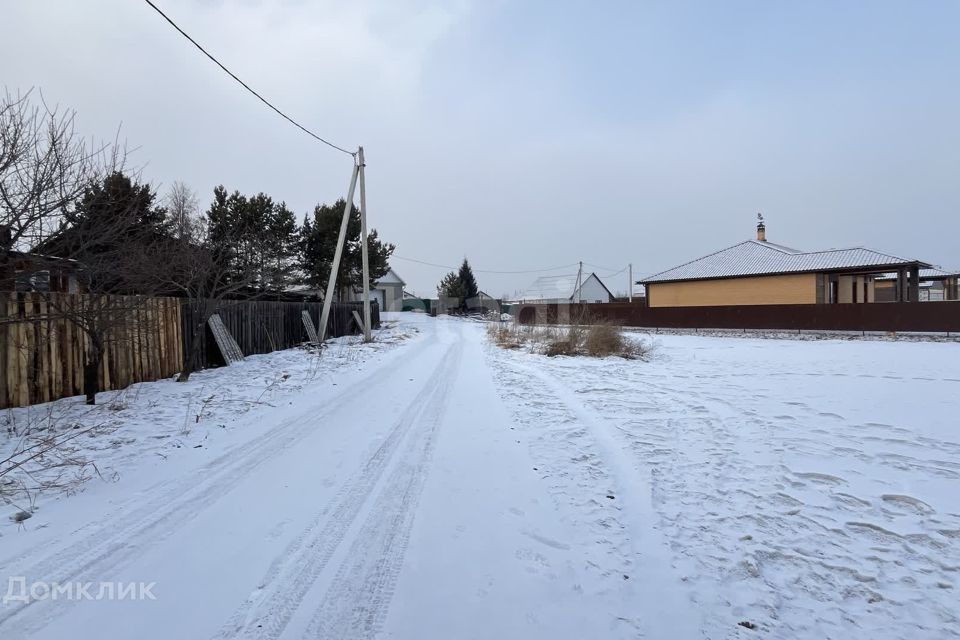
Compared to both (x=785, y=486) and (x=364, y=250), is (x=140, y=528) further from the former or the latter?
(x=364, y=250)

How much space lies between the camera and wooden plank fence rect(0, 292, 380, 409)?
18.5 ft

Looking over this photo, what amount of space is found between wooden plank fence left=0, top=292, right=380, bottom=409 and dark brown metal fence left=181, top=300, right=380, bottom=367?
3 centimetres

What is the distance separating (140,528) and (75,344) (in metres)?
5.32

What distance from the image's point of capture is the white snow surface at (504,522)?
2.15 m

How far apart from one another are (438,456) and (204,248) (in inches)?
284

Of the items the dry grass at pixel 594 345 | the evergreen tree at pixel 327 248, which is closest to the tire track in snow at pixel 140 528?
the dry grass at pixel 594 345

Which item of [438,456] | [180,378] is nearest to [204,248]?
[180,378]

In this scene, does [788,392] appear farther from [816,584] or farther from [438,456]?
[438,456]

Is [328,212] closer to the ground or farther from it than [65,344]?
farther from it

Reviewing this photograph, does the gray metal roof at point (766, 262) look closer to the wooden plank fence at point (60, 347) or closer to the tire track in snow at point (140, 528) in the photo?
the tire track in snow at point (140, 528)

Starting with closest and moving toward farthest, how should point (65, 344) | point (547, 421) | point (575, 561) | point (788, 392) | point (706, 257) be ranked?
point (575, 561)
point (547, 421)
point (65, 344)
point (788, 392)
point (706, 257)

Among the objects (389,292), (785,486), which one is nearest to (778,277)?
Answer: (785,486)

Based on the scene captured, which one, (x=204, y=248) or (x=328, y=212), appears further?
(x=328, y=212)

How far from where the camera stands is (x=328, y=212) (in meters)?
26.8
